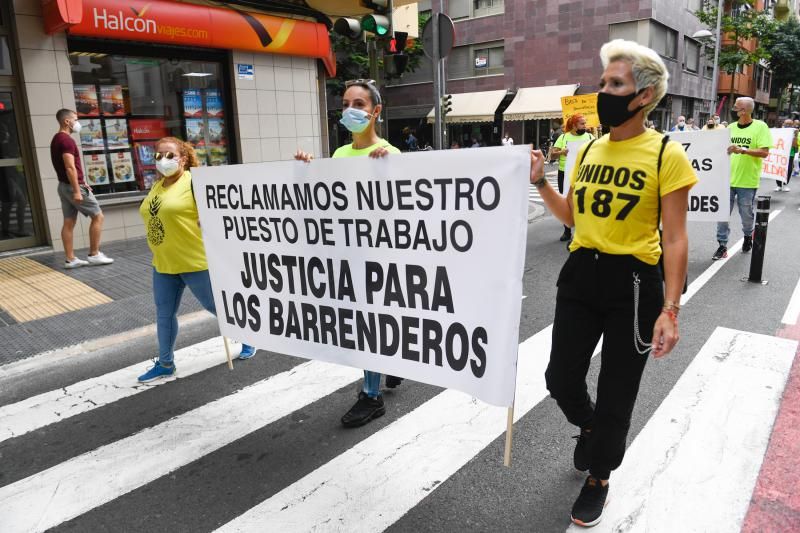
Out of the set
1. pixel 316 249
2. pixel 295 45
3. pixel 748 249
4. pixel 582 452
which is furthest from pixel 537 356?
pixel 295 45

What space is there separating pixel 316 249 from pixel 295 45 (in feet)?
32.4

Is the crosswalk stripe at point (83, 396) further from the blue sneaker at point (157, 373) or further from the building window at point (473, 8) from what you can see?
the building window at point (473, 8)

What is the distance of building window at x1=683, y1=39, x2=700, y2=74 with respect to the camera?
35500mm

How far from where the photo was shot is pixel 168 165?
14.0 feet

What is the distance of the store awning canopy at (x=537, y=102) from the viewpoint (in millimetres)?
31277

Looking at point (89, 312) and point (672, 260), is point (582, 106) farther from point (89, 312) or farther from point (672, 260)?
point (672, 260)

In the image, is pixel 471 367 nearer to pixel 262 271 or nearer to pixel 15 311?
pixel 262 271

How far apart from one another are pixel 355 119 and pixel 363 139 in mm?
146

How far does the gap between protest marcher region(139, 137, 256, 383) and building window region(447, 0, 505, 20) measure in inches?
1320

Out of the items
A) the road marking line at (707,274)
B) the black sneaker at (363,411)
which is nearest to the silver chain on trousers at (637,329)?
the black sneaker at (363,411)

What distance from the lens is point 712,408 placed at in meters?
3.86

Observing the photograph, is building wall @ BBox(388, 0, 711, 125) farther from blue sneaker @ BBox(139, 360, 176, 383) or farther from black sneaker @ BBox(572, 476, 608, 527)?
black sneaker @ BBox(572, 476, 608, 527)

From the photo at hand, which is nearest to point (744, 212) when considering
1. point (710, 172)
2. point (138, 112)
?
point (710, 172)

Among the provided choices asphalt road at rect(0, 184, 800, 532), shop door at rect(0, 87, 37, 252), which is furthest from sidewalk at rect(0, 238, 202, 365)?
shop door at rect(0, 87, 37, 252)
